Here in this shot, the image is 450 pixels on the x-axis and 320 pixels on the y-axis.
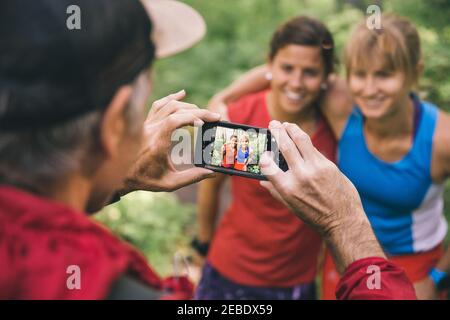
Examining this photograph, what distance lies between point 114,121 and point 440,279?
6.74ft

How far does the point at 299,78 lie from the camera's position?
8.99ft

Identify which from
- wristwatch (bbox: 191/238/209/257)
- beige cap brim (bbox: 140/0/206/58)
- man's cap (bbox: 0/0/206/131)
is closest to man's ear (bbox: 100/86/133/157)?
man's cap (bbox: 0/0/206/131)

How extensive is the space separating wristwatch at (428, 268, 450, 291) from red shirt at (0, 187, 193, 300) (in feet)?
6.64

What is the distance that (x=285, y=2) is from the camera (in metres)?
6.60

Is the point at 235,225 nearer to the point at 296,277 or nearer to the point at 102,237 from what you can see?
the point at 296,277

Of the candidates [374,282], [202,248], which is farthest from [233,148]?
[202,248]

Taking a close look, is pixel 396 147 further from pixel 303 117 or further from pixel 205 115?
pixel 205 115

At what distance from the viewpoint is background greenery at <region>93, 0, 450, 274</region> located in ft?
11.5

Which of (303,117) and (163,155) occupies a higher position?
(303,117)

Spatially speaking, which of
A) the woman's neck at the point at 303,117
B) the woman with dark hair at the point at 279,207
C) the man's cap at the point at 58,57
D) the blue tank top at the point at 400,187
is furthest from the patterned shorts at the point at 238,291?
the man's cap at the point at 58,57

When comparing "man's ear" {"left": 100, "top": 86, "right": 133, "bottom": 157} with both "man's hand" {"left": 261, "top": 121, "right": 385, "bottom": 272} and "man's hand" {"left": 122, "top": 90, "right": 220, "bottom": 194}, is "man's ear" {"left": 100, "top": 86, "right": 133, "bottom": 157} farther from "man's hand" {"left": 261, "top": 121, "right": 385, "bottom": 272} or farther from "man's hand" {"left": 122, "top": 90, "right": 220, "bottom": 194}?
"man's hand" {"left": 122, "top": 90, "right": 220, "bottom": 194}

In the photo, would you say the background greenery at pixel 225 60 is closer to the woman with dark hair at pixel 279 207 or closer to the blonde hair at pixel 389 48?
the blonde hair at pixel 389 48

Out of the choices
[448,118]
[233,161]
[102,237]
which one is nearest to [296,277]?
[448,118]
